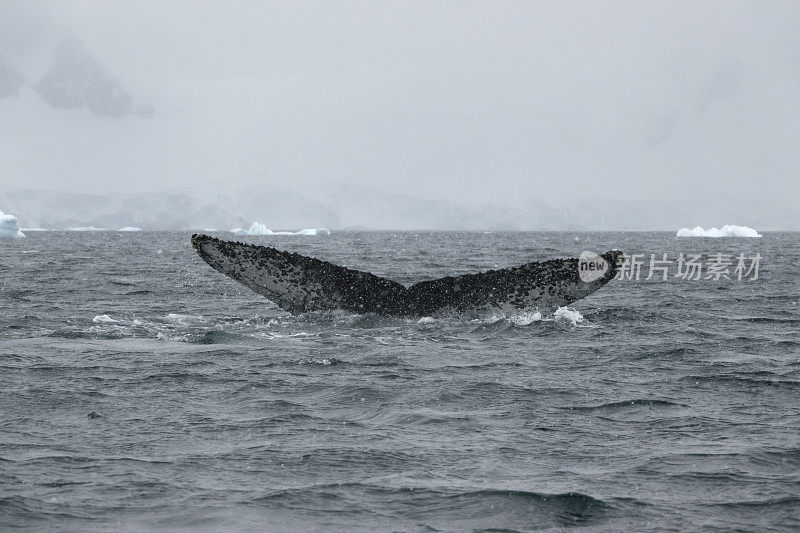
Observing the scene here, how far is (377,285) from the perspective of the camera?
1135 centimetres

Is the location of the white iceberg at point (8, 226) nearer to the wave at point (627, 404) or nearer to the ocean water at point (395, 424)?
the ocean water at point (395, 424)

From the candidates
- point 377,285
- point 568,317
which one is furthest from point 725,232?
point 377,285

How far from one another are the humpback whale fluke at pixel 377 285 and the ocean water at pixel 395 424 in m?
0.44

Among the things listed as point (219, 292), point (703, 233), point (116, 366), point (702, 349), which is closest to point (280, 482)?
point (116, 366)

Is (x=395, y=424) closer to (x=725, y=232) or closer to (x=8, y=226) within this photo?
(x=8, y=226)

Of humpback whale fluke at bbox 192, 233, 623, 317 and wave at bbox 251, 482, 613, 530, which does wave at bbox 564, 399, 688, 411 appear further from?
wave at bbox 251, 482, 613, 530

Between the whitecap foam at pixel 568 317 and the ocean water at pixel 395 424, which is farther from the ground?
the whitecap foam at pixel 568 317

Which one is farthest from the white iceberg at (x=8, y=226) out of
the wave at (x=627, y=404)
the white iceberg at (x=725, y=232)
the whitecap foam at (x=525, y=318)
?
the wave at (x=627, y=404)

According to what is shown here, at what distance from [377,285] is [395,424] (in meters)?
3.94

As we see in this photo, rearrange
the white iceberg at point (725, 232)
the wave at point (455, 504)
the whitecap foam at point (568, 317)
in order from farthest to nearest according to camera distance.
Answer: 1. the white iceberg at point (725, 232)
2. the whitecap foam at point (568, 317)
3. the wave at point (455, 504)

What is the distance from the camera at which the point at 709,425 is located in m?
7.59

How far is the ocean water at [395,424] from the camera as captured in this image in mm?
5500

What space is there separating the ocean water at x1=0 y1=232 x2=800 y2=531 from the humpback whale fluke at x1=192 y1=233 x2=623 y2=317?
440mm

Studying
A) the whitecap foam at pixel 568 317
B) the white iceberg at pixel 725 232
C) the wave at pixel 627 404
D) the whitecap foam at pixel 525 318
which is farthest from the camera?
the white iceberg at pixel 725 232
